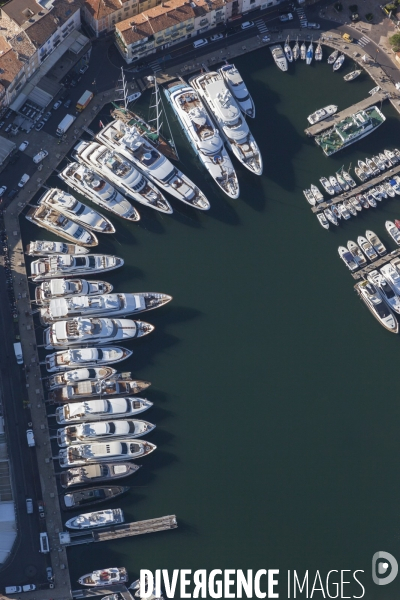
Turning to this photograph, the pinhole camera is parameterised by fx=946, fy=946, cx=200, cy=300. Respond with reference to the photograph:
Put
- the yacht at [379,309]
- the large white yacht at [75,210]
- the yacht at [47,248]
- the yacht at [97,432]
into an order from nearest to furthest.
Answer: the yacht at [97,432] → the yacht at [47,248] → the large white yacht at [75,210] → the yacht at [379,309]

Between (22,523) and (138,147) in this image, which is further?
(138,147)

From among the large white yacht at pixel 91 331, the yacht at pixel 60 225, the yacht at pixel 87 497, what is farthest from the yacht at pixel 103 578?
the yacht at pixel 60 225

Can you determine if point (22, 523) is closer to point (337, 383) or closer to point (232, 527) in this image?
A: point (232, 527)

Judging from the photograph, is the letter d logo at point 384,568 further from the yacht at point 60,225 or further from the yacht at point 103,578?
the yacht at point 60,225

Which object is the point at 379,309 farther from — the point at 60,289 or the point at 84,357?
the point at 60,289

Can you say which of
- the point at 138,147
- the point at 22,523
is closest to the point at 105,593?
the point at 22,523

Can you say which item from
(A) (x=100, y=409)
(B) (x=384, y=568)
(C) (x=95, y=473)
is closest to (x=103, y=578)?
(C) (x=95, y=473)
